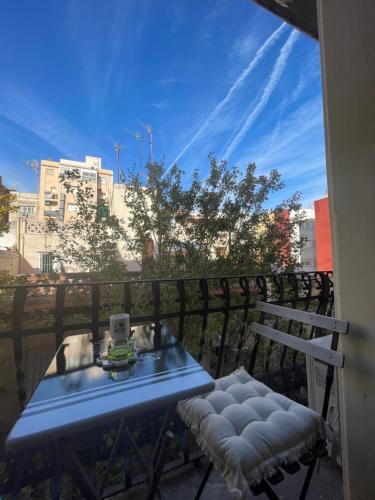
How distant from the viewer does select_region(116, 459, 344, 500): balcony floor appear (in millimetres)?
1280

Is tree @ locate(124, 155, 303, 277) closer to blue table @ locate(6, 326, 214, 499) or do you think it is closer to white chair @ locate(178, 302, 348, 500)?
white chair @ locate(178, 302, 348, 500)

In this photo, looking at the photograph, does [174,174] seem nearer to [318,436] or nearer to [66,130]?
[318,436]

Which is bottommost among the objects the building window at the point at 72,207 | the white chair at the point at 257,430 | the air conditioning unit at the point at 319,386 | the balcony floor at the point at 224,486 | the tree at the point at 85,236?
the balcony floor at the point at 224,486

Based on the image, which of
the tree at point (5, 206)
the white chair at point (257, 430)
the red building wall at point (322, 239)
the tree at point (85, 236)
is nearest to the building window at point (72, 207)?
the tree at point (85, 236)

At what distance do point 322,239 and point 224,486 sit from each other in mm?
9932

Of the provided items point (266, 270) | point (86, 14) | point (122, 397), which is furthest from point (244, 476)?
point (86, 14)

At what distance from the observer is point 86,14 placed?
4473 mm

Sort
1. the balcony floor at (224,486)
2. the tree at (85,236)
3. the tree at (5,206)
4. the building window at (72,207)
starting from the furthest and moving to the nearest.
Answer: the building window at (72,207) → the tree at (85,236) → the tree at (5,206) → the balcony floor at (224,486)

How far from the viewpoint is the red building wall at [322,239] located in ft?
30.6

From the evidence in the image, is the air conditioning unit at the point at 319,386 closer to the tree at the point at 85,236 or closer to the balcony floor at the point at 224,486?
the balcony floor at the point at 224,486

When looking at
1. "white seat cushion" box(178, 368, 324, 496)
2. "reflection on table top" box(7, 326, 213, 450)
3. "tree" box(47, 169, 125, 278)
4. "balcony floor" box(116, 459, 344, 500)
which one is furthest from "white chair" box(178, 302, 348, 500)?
"tree" box(47, 169, 125, 278)

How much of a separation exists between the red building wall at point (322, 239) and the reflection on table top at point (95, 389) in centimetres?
853

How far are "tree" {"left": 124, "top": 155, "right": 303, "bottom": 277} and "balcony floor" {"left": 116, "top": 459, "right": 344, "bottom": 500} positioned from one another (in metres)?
3.03

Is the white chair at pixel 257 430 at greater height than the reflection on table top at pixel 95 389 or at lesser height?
lesser
